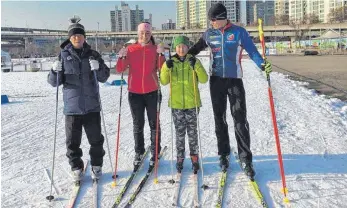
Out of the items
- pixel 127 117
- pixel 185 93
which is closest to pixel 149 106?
pixel 185 93

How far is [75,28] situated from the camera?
4.45m

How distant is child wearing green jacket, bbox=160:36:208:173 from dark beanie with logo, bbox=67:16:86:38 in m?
1.11

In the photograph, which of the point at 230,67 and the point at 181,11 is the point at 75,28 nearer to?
the point at 230,67

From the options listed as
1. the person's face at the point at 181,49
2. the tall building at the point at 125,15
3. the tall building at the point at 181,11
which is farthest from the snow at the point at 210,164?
the tall building at the point at 125,15

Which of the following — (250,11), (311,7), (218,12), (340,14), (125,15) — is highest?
(125,15)

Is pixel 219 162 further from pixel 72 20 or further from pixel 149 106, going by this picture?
pixel 72 20

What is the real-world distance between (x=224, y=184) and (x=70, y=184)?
1907 mm

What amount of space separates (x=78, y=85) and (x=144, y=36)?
3.58ft

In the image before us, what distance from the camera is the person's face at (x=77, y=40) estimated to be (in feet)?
14.6

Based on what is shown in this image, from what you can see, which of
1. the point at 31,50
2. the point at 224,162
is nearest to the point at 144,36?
the point at 224,162

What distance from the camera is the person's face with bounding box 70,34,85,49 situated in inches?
175

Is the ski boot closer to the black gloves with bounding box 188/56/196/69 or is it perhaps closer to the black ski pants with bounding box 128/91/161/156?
the black ski pants with bounding box 128/91/161/156

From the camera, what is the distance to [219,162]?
208 inches

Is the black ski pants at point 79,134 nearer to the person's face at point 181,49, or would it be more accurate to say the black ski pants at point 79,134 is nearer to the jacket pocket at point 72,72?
the jacket pocket at point 72,72
